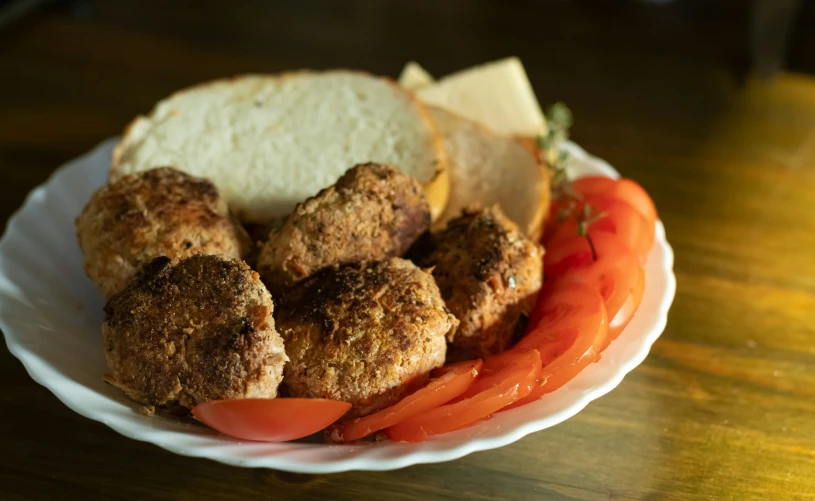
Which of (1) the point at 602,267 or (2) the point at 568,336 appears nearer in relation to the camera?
(2) the point at 568,336

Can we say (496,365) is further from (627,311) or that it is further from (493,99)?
(493,99)

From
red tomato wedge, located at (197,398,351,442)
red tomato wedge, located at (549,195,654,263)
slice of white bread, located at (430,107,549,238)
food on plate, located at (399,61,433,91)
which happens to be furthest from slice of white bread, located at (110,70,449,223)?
red tomato wedge, located at (197,398,351,442)

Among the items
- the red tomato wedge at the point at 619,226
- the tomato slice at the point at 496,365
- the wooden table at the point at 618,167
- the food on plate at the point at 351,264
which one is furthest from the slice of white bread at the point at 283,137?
the wooden table at the point at 618,167

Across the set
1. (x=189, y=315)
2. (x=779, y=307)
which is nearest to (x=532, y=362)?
(x=189, y=315)

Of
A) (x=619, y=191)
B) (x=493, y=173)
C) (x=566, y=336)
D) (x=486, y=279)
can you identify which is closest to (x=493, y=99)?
(x=493, y=173)

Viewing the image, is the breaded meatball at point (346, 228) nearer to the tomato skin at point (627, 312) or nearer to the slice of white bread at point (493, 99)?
the tomato skin at point (627, 312)
